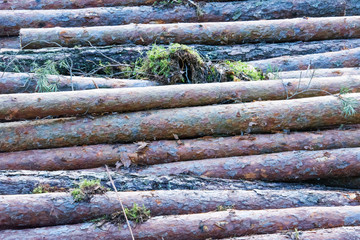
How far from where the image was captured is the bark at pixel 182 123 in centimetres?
352

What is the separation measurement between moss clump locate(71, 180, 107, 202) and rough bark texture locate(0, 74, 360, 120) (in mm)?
894

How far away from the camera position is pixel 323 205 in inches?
120

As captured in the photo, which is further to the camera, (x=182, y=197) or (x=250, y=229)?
(x=182, y=197)

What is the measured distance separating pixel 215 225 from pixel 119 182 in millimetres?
906

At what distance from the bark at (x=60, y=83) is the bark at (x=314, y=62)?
5.24ft

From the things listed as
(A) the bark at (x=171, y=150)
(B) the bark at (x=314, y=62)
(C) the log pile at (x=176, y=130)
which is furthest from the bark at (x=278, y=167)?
(B) the bark at (x=314, y=62)

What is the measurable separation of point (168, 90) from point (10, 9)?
320cm

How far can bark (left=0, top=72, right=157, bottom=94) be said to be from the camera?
3.98m

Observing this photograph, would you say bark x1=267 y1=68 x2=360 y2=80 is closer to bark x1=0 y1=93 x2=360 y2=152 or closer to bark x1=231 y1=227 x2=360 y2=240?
bark x1=0 y1=93 x2=360 y2=152

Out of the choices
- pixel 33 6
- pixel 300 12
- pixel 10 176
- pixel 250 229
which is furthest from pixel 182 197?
pixel 33 6

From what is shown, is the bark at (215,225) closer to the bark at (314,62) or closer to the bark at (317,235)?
the bark at (317,235)

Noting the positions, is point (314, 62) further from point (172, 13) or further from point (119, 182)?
point (119, 182)

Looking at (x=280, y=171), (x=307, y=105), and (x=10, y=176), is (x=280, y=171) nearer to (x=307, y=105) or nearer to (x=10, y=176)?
(x=307, y=105)

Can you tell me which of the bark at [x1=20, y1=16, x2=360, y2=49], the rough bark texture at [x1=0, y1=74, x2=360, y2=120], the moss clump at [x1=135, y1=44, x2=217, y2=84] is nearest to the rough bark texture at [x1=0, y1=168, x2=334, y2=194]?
the rough bark texture at [x1=0, y1=74, x2=360, y2=120]
